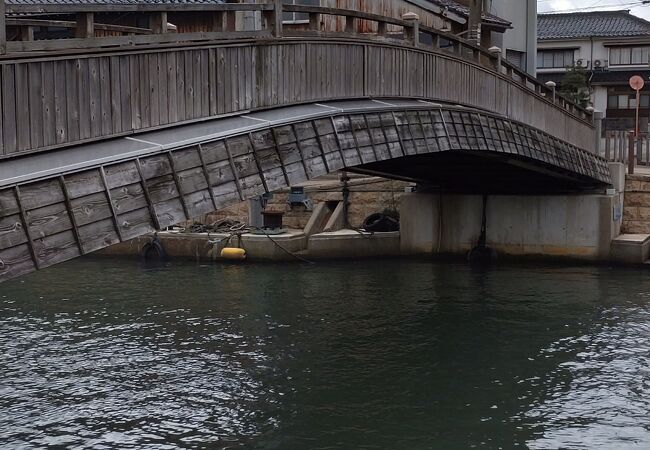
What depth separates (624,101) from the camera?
5144 cm

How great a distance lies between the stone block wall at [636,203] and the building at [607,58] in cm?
2153

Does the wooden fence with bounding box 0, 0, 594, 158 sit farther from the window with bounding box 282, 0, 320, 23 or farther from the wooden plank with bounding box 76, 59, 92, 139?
the window with bounding box 282, 0, 320, 23

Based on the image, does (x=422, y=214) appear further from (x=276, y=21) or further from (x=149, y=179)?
(x=149, y=179)

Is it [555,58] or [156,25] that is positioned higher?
[555,58]

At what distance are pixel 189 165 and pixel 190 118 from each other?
0.86 meters

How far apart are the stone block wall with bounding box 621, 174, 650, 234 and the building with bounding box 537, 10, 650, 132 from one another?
21528 mm

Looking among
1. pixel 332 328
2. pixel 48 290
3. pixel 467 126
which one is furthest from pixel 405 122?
pixel 48 290

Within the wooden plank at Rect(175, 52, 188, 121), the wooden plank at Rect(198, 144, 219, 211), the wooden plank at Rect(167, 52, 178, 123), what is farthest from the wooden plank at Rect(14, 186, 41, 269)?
the wooden plank at Rect(175, 52, 188, 121)

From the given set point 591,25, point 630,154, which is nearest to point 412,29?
point 630,154

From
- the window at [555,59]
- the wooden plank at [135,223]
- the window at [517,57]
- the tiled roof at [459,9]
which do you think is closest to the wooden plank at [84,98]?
the wooden plank at [135,223]

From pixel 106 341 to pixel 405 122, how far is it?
7.13m

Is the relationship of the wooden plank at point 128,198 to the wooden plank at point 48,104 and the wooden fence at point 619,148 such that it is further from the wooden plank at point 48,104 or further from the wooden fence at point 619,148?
the wooden fence at point 619,148

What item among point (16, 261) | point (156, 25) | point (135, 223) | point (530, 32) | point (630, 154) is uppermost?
point (530, 32)

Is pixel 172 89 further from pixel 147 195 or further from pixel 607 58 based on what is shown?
pixel 607 58
